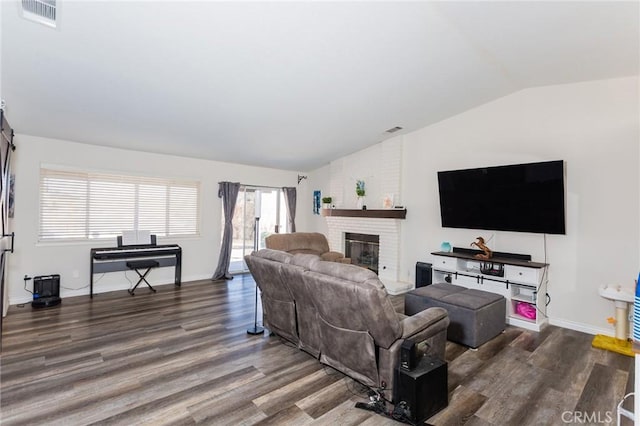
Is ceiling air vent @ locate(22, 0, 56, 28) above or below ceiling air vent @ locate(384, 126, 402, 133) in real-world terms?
below

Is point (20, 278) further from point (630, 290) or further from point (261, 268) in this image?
point (630, 290)

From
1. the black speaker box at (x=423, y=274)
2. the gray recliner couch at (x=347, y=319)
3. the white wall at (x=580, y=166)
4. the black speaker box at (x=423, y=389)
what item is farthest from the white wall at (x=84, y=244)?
the black speaker box at (x=423, y=389)

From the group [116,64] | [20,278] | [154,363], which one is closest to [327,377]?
[154,363]

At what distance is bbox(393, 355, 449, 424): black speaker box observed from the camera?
2125mm

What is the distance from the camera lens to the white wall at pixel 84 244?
460cm

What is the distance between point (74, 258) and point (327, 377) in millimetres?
4626

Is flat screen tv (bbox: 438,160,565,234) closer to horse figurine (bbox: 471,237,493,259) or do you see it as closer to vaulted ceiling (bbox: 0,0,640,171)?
horse figurine (bbox: 471,237,493,259)

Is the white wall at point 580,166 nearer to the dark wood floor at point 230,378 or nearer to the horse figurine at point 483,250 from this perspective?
the horse figurine at point 483,250

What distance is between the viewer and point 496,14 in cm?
277

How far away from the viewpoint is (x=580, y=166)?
13.2 feet
